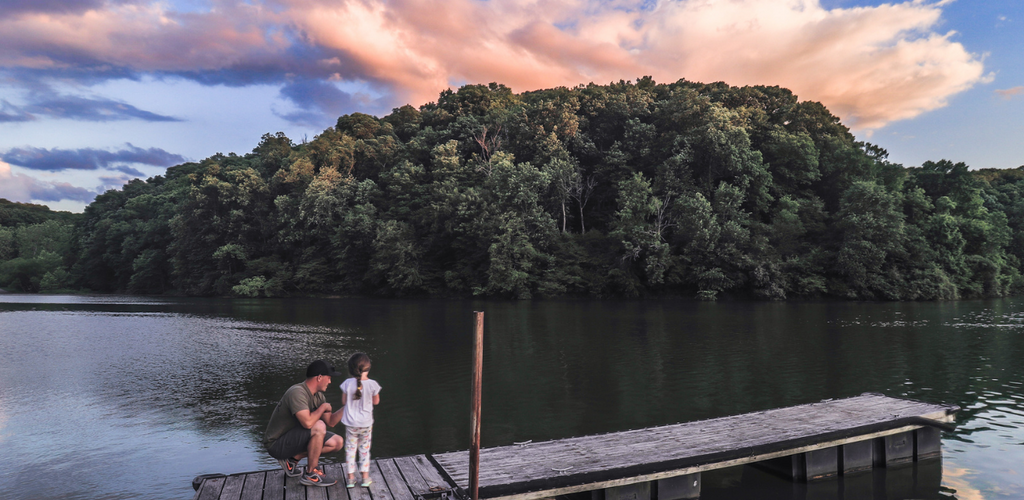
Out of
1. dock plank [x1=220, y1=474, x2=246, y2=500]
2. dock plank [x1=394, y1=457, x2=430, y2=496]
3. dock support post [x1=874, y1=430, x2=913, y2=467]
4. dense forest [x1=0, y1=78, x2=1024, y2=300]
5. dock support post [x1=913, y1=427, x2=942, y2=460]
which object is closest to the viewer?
dock plank [x1=220, y1=474, x2=246, y2=500]

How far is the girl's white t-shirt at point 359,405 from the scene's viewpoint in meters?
6.85

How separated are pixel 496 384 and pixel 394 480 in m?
9.53

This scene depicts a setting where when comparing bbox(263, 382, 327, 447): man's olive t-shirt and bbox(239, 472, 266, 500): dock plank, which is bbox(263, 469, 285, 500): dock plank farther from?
bbox(263, 382, 327, 447): man's olive t-shirt

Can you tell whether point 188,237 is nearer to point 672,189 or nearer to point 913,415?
point 672,189

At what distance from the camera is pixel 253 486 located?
22.6 ft

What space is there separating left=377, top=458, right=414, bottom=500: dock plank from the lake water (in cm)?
315

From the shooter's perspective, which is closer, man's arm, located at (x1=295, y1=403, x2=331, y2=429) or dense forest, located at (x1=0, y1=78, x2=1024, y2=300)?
man's arm, located at (x1=295, y1=403, x2=331, y2=429)

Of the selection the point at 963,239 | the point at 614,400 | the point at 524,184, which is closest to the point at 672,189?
the point at 524,184

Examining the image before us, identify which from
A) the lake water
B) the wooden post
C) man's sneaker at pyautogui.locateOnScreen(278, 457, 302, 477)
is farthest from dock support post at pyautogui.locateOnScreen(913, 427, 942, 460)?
man's sneaker at pyautogui.locateOnScreen(278, 457, 302, 477)

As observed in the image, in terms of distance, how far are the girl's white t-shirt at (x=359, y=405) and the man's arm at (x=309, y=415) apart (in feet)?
0.85

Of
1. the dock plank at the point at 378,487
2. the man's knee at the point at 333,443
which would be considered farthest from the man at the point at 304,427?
the dock plank at the point at 378,487

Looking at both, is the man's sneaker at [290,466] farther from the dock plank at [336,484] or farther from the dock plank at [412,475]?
the dock plank at [412,475]

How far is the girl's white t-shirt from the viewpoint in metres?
6.85

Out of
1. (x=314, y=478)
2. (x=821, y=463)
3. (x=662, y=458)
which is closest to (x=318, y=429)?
(x=314, y=478)
